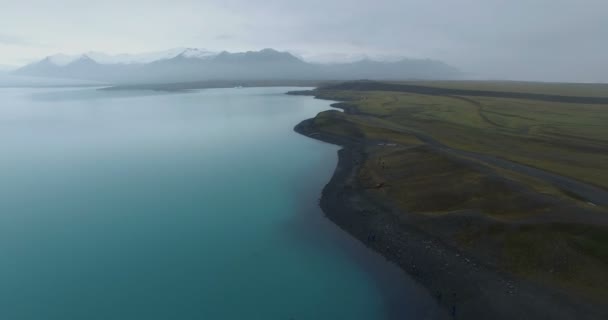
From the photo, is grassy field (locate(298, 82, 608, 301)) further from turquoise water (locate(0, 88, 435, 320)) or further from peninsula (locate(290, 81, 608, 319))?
turquoise water (locate(0, 88, 435, 320))

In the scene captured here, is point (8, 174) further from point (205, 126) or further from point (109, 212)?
point (205, 126)

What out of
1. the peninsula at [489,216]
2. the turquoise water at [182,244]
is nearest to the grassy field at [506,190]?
the peninsula at [489,216]

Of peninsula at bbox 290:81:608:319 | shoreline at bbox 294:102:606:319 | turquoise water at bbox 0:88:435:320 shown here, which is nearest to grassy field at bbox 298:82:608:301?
peninsula at bbox 290:81:608:319

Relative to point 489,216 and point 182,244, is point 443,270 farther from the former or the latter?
point 182,244

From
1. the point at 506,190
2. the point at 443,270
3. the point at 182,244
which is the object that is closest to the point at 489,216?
the point at 506,190

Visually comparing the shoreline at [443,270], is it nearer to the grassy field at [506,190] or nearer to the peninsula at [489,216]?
the peninsula at [489,216]
